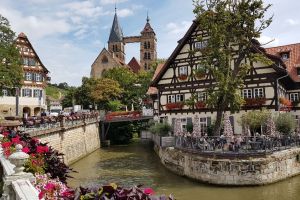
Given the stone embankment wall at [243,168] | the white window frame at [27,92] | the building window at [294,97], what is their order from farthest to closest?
the white window frame at [27,92]
the building window at [294,97]
the stone embankment wall at [243,168]

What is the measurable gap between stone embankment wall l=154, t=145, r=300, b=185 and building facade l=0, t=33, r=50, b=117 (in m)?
33.8

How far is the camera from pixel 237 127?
33344mm

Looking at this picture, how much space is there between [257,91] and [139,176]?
13.0 m

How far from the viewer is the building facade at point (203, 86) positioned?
103 ft

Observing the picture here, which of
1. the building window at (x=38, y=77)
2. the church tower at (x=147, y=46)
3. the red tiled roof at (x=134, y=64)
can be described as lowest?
the building window at (x=38, y=77)

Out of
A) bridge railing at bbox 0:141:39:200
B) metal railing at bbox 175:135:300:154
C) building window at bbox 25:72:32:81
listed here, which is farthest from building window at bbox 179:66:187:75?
bridge railing at bbox 0:141:39:200

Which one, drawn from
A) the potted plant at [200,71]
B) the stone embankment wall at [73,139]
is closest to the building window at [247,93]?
the potted plant at [200,71]

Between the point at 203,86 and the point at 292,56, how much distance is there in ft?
34.5

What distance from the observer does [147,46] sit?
114m

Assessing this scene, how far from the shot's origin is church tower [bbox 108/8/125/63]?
11488 cm

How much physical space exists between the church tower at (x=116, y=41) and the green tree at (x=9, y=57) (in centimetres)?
7494

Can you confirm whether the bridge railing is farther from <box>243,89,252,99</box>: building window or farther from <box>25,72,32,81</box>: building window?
<box>25,72,32,81</box>: building window

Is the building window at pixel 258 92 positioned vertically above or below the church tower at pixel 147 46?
below

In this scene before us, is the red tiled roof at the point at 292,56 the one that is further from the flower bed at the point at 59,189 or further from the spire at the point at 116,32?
the spire at the point at 116,32
